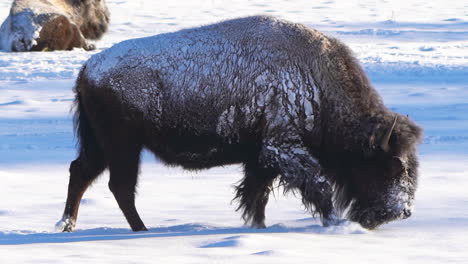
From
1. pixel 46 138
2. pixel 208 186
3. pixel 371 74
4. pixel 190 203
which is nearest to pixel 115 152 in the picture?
pixel 190 203

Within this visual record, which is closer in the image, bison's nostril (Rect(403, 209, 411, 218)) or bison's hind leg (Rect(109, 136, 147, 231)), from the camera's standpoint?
bison's nostril (Rect(403, 209, 411, 218))

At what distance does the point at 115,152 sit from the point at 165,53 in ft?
2.41

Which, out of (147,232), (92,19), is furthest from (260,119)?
(92,19)

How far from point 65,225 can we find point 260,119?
1.49 metres

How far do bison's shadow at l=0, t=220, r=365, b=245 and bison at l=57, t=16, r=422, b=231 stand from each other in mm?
201

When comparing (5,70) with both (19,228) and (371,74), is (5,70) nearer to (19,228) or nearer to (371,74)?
(371,74)

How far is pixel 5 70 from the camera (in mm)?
13039

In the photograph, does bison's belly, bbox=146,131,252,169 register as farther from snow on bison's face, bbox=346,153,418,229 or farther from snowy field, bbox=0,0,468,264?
snow on bison's face, bbox=346,153,418,229

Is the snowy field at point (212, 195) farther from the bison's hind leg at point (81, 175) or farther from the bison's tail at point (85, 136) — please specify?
the bison's tail at point (85, 136)

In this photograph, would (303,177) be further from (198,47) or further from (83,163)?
(83,163)

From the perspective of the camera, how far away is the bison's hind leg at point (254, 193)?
591 centimetres

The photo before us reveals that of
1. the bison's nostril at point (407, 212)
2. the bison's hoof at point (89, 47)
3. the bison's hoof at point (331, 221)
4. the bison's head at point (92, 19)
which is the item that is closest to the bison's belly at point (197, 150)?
the bison's hoof at point (331, 221)

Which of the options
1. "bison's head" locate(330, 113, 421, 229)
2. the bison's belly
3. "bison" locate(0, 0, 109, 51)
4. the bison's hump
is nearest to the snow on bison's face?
"bison's head" locate(330, 113, 421, 229)

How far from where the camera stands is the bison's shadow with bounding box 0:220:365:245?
16.9 feet
